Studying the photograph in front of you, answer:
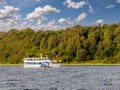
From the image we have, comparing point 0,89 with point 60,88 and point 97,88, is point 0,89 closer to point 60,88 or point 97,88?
point 60,88

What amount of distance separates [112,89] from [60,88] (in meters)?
11.8

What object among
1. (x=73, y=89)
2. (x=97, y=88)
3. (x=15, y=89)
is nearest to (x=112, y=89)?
(x=97, y=88)

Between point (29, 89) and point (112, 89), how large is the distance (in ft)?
60.7

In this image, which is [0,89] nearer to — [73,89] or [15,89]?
[15,89]

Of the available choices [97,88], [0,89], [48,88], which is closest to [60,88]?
[48,88]

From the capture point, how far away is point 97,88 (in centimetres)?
7781

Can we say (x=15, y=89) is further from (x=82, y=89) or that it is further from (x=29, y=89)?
(x=82, y=89)

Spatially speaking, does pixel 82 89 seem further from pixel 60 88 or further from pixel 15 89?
pixel 15 89

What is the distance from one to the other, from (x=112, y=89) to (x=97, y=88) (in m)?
3.98

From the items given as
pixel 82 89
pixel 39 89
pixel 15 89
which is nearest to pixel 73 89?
pixel 82 89

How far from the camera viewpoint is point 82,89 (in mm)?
76250

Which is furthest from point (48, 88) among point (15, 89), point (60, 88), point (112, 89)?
point (112, 89)

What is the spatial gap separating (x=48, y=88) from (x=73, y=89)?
6.06 metres

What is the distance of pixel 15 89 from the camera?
7588 centimetres
